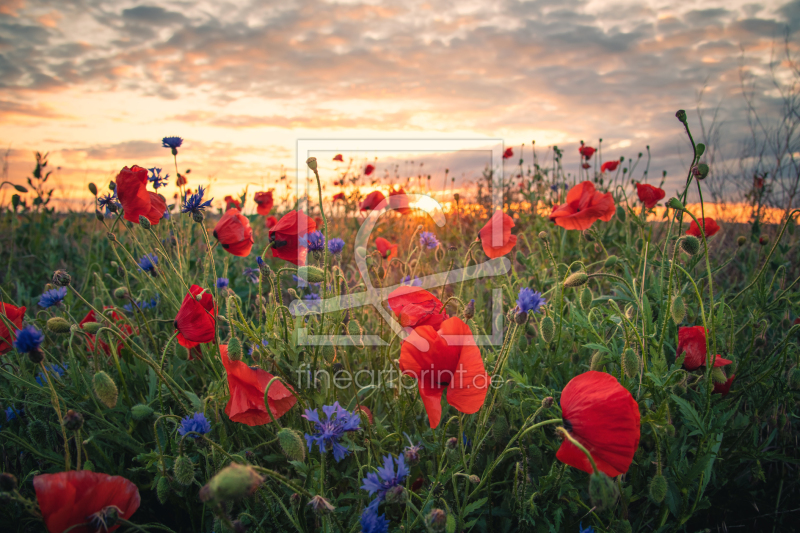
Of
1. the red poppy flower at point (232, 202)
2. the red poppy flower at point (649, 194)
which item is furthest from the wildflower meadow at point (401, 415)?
the red poppy flower at point (232, 202)

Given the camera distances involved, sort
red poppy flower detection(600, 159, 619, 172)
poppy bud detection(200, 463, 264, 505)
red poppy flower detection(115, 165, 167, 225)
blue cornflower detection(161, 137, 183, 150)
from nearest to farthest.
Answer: poppy bud detection(200, 463, 264, 505) < red poppy flower detection(115, 165, 167, 225) < blue cornflower detection(161, 137, 183, 150) < red poppy flower detection(600, 159, 619, 172)

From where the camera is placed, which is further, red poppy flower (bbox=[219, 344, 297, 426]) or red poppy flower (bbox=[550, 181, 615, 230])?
red poppy flower (bbox=[550, 181, 615, 230])

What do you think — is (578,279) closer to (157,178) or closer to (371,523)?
(371,523)

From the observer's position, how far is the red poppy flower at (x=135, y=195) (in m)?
1.57

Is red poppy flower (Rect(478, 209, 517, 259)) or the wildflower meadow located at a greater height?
red poppy flower (Rect(478, 209, 517, 259))

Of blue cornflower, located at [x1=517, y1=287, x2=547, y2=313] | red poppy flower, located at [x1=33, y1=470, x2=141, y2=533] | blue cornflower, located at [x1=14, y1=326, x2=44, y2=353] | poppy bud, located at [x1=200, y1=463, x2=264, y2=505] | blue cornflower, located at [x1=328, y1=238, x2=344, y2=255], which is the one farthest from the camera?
blue cornflower, located at [x1=328, y1=238, x2=344, y2=255]

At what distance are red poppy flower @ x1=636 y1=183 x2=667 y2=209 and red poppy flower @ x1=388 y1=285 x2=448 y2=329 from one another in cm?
173

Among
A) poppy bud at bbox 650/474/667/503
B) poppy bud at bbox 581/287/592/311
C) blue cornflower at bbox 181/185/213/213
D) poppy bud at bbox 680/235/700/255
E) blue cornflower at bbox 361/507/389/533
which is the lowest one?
blue cornflower at bbox 361/507/389/533

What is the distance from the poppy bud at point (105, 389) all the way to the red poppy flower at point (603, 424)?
116 cm

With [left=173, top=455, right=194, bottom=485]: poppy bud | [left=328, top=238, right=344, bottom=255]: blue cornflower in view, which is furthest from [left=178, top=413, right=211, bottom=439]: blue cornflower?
[left=328, top=238, right=344, bottom=255]: blue cornflower

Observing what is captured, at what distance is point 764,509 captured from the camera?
1462 millimetres

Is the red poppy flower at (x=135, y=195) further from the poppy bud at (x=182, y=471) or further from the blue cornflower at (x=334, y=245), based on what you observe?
the poppy bud at (x=182, y=471)

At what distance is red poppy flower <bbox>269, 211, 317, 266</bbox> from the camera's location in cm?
161

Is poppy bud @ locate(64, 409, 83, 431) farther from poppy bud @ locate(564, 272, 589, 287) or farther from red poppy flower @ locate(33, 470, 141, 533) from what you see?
poppy bud @ locate(564, 272, 589, 287)
